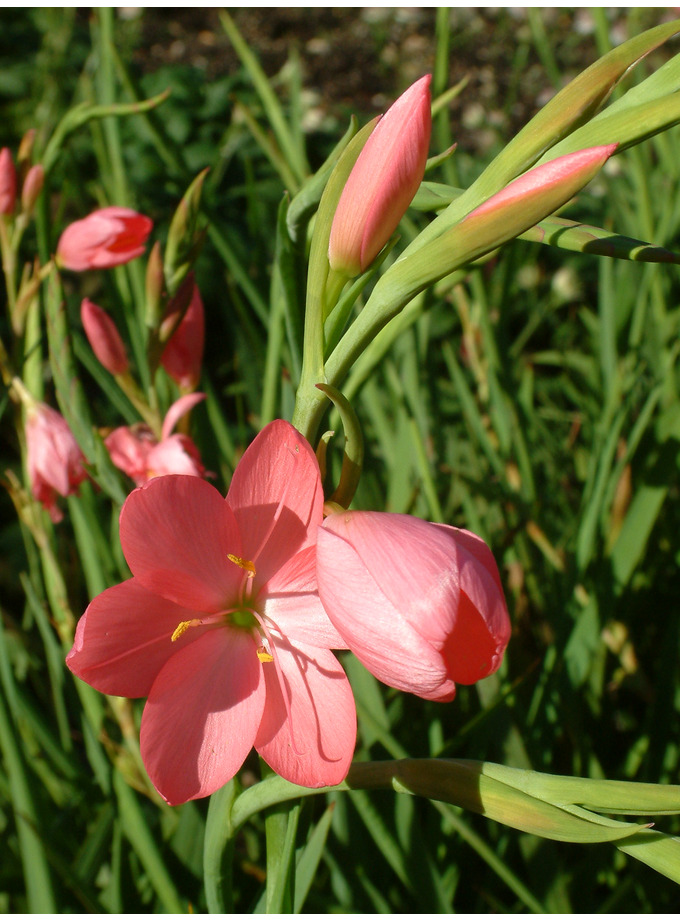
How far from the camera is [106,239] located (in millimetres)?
775

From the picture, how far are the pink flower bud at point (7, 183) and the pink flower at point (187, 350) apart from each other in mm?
240

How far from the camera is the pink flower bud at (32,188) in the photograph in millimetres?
781

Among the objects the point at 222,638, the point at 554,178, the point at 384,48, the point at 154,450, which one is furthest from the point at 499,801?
the point at 384,48

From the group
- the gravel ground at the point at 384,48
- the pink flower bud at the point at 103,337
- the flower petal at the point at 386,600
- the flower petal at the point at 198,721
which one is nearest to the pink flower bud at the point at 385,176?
the flower petal at the point at 386,600

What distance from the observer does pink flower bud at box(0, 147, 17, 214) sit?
0.78m

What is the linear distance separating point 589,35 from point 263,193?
91.0 inches

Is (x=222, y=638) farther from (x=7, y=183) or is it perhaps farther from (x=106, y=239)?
(x=7, y=183)

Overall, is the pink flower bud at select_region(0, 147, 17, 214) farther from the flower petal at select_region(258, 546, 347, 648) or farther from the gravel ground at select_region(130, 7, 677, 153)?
the gravel ground at select_region(130, 7, 677, 153)

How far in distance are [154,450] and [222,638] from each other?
0.28 metres

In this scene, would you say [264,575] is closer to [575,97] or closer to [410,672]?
[410,672]

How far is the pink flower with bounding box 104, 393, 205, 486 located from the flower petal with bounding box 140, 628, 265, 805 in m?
0.26

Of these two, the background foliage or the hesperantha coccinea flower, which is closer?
the hesperantha coccinea flower

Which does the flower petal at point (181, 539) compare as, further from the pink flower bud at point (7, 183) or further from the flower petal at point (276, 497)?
the pink flower bud at point (7, 183)

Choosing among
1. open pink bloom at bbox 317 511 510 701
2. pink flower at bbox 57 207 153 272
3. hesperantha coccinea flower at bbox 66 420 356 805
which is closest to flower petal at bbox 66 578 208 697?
hesperantha coccinea flower at bbox 66 420 356 805
